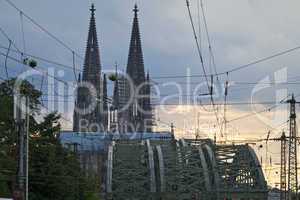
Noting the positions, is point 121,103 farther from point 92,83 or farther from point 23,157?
point 23,157

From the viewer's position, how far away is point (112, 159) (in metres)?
90.4

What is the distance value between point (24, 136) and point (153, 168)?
6009cm

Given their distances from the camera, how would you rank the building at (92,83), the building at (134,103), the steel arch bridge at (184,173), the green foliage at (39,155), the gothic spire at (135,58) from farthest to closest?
the gothic spire at (135,58), the building at (134,103), the building at (92,83), the steel arch bridge at (184,173), the green foliage at (39,155)

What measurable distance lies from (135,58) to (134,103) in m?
16.8

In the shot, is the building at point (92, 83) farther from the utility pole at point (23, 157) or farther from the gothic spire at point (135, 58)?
the utility pole at point (23, 157)

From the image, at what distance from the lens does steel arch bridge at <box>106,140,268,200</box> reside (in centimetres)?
8235

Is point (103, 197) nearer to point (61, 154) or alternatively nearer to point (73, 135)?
point (61, 154)

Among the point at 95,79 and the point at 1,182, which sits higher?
the point at 95,79

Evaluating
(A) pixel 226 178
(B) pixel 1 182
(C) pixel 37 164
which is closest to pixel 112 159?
(A) pixel 226 178

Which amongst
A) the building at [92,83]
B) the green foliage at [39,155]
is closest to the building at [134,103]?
the building at [92,83]

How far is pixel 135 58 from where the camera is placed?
15725cm

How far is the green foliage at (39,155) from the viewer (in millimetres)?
42781

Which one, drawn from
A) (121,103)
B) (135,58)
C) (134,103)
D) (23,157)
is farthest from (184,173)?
(135,58)

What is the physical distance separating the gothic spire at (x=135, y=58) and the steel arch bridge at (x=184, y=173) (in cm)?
6031
